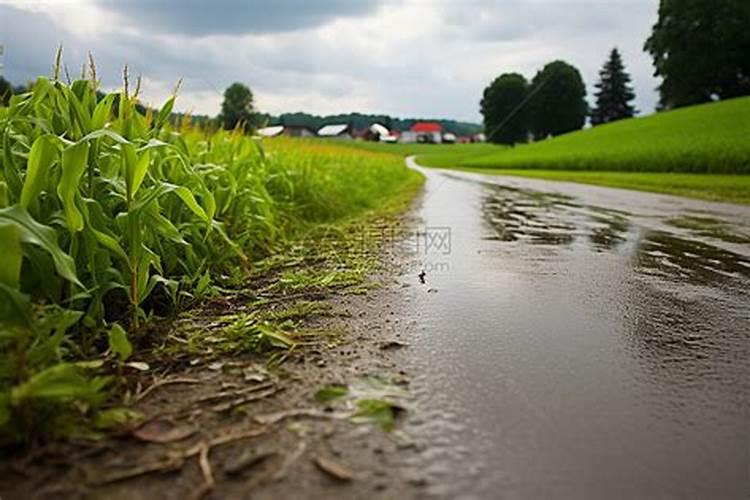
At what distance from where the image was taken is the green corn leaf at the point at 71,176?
1.58m

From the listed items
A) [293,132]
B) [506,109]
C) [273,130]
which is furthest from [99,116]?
[506,109]

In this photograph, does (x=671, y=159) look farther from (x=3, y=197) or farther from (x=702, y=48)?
(x=702, y=48)

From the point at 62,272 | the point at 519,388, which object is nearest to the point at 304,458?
the point at 519,388

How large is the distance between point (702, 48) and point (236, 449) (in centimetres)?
5429

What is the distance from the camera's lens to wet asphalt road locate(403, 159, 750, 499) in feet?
3.55

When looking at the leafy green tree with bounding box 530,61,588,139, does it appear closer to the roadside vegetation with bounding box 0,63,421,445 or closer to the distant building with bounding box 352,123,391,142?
the distant building with bounding box 352,123,391,142

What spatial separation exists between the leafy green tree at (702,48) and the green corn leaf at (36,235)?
166ft

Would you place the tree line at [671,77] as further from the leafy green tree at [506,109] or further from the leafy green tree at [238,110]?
the leafy green tree at [238,110]

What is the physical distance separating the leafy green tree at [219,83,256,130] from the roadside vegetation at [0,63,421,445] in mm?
1978

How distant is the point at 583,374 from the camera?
1.60 m

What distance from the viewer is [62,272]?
140cm

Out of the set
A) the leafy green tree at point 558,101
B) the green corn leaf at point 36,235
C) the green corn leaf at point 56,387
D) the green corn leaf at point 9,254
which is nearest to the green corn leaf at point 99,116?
the green corn leaf at point 36,235

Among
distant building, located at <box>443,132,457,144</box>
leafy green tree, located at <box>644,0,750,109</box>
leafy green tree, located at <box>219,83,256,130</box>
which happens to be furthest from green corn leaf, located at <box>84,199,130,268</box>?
distant building, located at <box>443,132,457,144</box>

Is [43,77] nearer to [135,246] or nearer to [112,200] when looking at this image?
[112,200]
